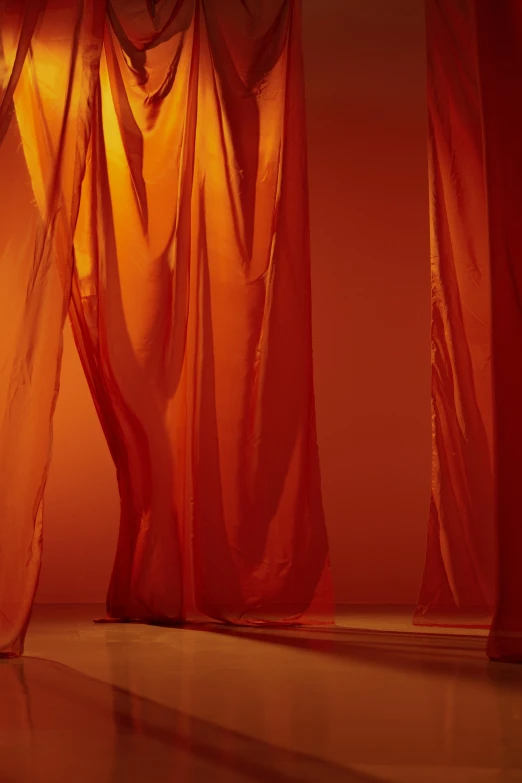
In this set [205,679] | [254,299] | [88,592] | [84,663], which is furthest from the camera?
[88,592]

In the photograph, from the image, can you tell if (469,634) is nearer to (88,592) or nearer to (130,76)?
(88,592)

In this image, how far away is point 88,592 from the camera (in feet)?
11.5

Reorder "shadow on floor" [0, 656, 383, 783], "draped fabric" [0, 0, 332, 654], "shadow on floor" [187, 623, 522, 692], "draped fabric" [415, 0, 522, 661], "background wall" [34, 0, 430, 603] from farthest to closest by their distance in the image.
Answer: "background wall" [34, 0, 430, 603] < "draped fabric" [0, 0, 332, 654] < "draped fabric" [415, 0, 522, 661] < "shadow on floor" [187, 623, 522, 692] < "shadow on floor" [0, 656, 383, 783]

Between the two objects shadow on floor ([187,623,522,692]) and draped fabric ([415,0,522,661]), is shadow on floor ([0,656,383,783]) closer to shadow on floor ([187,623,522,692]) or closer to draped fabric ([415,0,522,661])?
shadow on floor ([187,623,522,692])

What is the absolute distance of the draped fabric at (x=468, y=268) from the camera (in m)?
2.22

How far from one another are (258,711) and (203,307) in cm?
163

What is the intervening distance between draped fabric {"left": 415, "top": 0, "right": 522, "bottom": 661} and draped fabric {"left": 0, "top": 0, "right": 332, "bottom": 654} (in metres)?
0.42

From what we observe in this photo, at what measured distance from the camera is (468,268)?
104 inches

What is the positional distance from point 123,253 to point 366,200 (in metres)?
1.19

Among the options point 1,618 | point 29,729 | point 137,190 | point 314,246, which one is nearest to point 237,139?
point 137,190

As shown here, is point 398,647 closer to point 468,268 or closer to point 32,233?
point 468,268

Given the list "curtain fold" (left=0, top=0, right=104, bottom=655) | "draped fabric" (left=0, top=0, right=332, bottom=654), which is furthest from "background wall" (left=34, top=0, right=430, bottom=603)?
"curtain fold" (left=0, top=0, right=104, bottom=655)

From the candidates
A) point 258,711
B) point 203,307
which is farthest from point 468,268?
point 258,711

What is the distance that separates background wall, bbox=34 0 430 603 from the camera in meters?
3.50
